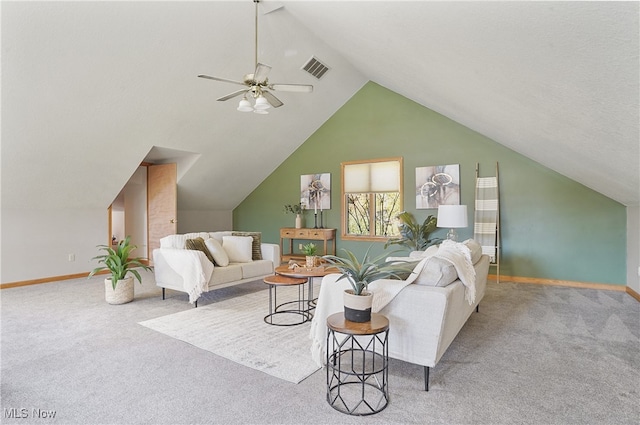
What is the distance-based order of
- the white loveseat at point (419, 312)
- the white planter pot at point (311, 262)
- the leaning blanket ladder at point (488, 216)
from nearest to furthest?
the white loveseat at point (419, 312) → the white planter pot at point (311, 262) → the leaning blanket ladder at point (488, 216)

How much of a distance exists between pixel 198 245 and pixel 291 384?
2527mm

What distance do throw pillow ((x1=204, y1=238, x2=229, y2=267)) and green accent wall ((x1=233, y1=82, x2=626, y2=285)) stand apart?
2.92 meters

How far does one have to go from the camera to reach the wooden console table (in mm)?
6699

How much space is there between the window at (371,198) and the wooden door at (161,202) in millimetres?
3151

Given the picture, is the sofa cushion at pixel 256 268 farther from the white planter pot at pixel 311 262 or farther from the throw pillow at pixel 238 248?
the white planter pot at pixel 311 262

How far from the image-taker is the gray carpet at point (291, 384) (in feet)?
6.23

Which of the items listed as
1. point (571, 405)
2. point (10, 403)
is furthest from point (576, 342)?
point (10, 403)

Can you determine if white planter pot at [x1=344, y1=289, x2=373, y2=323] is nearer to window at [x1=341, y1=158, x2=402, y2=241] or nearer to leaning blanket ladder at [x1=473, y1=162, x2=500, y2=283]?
leaning blanket ladder at [x1=473, y1=162, x2=500, y2=283]

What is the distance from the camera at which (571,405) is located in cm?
200

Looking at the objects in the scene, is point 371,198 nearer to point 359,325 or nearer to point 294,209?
point 294,209

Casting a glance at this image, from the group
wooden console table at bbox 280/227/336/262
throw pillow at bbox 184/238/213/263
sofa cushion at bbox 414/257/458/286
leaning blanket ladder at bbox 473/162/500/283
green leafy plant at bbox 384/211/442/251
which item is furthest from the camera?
wooden console table at bbox 280/227/336/262

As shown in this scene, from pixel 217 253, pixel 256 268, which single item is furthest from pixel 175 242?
pixel 256 268

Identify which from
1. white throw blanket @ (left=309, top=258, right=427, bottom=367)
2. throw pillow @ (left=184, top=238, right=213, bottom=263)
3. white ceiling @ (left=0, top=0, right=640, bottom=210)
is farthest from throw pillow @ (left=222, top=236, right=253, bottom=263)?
white throw blanket @ (left=309, top=258, right=427, bottom=367)

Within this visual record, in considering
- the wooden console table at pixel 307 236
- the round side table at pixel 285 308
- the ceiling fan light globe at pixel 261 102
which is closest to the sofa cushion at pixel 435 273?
the round side table at pixel 285 308
